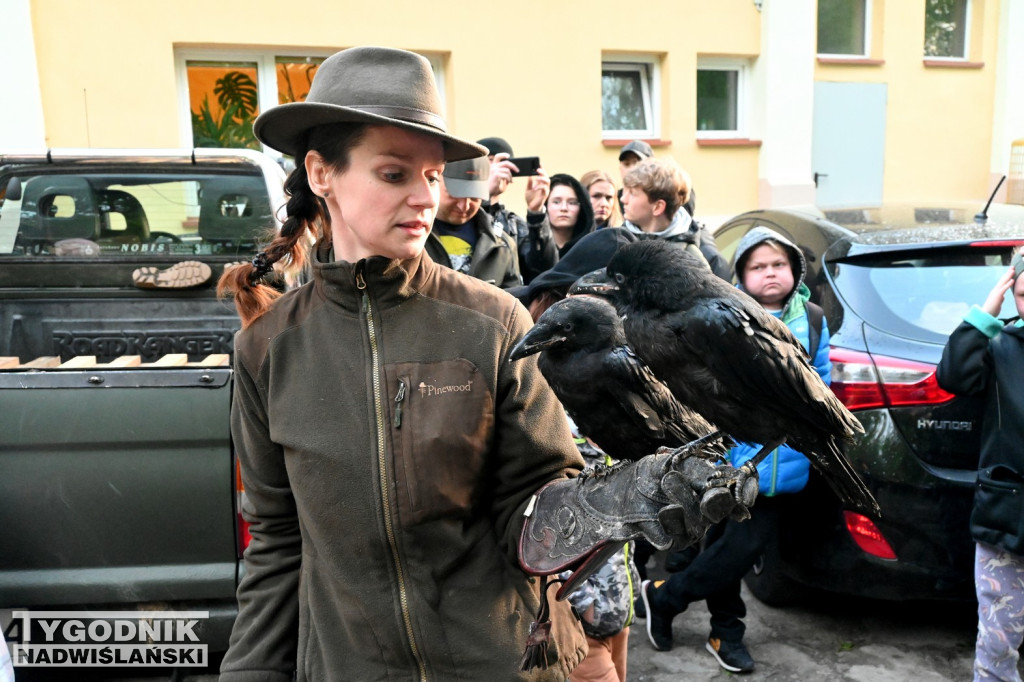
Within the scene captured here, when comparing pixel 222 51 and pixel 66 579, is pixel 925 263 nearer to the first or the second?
pixel 66 579

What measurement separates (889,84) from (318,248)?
12.0m

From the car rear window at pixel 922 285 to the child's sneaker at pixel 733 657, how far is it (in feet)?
5.21

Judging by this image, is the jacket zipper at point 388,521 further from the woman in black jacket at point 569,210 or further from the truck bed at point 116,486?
the woman in black jacket at point 569,210

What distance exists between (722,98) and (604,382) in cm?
1051

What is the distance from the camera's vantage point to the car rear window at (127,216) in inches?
169

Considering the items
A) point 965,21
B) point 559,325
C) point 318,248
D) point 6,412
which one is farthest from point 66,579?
point 965,21

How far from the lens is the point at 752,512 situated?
148 inches

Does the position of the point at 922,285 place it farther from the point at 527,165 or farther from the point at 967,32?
the point at 967,32

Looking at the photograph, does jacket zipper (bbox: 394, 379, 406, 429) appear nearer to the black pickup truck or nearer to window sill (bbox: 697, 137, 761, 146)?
the black pickup truck

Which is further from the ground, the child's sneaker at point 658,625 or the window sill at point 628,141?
the window sill at point 628,141

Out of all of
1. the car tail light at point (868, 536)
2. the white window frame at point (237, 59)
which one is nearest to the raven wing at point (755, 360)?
the car tail light at point (868, 536)

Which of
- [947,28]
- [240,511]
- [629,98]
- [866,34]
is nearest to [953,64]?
[947,28]

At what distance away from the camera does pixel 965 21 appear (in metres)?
12.7

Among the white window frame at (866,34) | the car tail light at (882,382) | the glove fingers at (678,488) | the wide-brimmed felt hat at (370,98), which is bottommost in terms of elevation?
the car tail light at (882,382)
